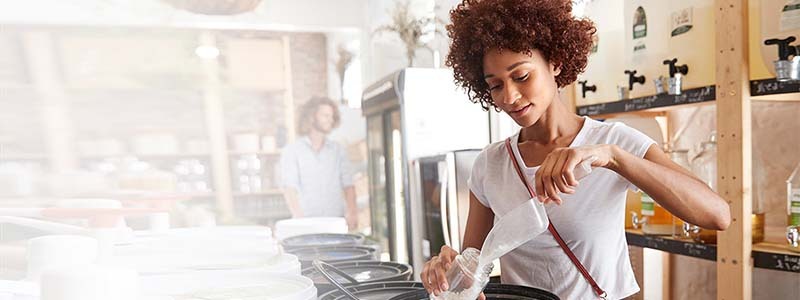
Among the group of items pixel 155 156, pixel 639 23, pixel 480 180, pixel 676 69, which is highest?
pixel 639 23

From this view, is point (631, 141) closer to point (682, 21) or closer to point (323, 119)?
point (682, 21)

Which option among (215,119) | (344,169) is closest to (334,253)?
(215,119)

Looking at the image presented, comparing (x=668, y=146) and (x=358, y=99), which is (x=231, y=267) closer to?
(x=668, y=146)

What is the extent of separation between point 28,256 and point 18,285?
5 cm

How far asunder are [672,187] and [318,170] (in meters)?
3.46

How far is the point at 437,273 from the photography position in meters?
0.95

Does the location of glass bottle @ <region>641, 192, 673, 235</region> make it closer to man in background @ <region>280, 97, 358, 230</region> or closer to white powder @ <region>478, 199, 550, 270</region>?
white powder @ <region>478, 199, 550, 270</region>

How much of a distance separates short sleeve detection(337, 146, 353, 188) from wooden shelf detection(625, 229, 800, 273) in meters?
2.54

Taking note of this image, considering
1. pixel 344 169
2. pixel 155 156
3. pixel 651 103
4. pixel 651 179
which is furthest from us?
pixel 344 169

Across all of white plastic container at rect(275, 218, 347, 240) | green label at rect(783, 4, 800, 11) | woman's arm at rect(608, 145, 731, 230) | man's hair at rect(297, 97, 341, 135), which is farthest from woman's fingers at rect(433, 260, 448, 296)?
man's hair at rect(297, 97, 341, 135)

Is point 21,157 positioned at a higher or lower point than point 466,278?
higher

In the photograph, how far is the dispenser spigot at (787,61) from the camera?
5.08 feet

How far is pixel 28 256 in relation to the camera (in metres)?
0.66

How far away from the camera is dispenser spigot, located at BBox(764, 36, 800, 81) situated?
155 cm
